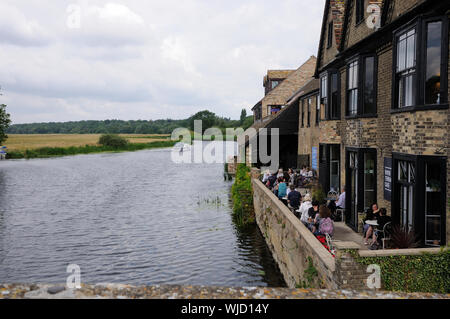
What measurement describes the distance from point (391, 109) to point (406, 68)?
120 cm

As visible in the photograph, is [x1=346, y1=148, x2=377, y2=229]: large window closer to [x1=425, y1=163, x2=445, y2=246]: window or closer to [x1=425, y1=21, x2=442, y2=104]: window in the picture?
[x1=425, y1=163, x2=445, y2=246]: window

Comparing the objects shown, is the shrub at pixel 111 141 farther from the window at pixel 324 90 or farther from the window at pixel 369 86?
the window at pixel 369 86

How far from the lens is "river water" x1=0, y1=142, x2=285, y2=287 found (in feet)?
52.6

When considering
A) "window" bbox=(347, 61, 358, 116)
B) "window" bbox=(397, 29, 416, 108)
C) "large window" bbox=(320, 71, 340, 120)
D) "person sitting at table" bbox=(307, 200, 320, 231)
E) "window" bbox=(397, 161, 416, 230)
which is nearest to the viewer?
"window" bbox=(397, 29, 416, 108)

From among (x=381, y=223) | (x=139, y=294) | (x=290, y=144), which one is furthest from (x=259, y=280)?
(x=290, y=144)

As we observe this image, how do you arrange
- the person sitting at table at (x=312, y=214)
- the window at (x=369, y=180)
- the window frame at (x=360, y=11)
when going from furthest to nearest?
the window frame at (x=360, y=11)
the window at (x=369, y=180)
the person sitting at table at (x=312, y=214)

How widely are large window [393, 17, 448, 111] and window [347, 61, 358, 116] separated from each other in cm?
432

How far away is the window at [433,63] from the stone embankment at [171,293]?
17.5 ft

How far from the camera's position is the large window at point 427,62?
31.2 feet

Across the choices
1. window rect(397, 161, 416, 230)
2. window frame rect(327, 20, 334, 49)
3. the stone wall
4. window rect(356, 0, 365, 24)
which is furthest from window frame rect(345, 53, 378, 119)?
window frame rect(327, 20, 334, 49)

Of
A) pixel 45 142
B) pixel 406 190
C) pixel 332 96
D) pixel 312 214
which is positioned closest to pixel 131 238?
pixel 312 214

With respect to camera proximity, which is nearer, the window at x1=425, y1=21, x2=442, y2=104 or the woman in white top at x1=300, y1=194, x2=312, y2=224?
the window at x1=425, y1=21, x2=442, y2=104

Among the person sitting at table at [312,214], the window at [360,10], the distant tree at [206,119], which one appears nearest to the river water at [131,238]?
the person sitting at table at [312,214]

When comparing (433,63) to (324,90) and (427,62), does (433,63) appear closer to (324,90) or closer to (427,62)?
(427,62)
